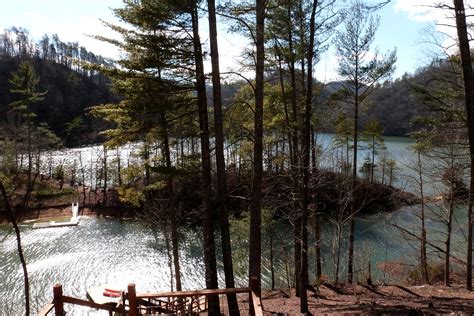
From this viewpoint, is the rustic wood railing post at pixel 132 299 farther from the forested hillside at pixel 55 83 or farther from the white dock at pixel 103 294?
the forested hillside at pixel 55 83

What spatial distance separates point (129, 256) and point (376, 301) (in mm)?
15470

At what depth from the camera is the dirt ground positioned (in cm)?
782

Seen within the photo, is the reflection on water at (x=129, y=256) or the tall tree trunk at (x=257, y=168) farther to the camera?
the reflection on water at (x=129, y=256)

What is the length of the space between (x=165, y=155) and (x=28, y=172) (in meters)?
33.6

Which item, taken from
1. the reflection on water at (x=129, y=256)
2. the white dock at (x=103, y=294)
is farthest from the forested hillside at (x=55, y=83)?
the white dock at (x=103, y=294)

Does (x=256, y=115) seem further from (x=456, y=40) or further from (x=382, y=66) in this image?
(x=382, y=66)

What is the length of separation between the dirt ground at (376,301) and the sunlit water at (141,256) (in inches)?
85.1


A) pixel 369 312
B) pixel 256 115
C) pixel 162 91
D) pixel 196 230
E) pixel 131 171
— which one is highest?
pixel 162 91

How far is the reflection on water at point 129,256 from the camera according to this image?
56.3 feet

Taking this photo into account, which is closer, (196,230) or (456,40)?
(456,40)

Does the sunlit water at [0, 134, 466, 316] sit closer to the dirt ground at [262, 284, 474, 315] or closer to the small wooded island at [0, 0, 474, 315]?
the small wooded island at [0, 0, 474, 315]

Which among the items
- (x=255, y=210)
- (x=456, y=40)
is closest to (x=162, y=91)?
(x=255, y=210)

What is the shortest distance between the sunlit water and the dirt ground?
2.16 metres

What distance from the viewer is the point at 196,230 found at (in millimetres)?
27438
